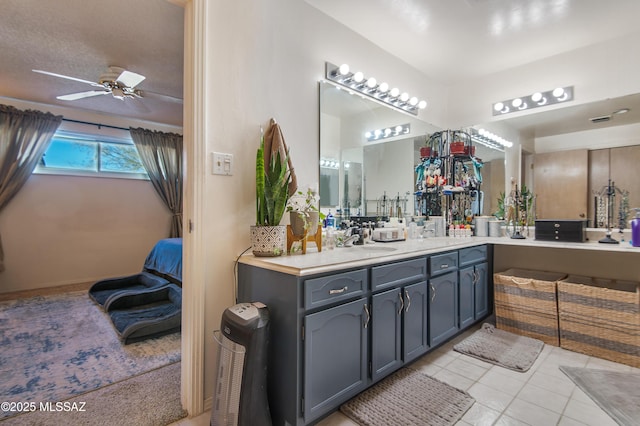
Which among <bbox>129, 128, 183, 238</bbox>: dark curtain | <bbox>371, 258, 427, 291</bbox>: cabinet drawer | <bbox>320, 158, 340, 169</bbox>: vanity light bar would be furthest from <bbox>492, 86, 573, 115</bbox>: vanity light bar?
<bbox>129, 128, 183, 238</bbox>: dark curtain

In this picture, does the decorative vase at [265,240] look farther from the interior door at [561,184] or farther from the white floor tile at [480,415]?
the interior door at [561,184]

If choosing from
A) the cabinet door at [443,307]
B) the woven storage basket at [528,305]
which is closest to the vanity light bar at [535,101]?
the woven storage basket at [528,305]

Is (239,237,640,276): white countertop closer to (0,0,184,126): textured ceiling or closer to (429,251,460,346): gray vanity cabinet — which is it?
(429,251,460,346): gray vanity cabinet

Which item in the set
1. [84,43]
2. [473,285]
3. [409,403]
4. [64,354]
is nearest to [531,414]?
[409,403]

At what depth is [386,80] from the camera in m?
2.86

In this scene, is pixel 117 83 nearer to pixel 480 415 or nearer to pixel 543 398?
pixel 480 415

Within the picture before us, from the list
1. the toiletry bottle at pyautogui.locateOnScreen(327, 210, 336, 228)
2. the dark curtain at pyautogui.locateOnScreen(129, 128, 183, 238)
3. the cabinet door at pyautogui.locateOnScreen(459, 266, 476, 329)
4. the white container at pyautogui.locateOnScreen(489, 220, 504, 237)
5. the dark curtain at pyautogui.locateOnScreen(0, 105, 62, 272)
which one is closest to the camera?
the toiletry bottle at pyautogui.locateOnScreen(327, 210, 336, 228)

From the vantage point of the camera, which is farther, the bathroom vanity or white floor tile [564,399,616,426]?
white floor tile [564,399,616,426]

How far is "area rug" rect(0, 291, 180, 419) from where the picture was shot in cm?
182

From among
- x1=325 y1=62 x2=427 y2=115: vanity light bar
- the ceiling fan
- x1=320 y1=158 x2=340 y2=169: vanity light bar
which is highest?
the ceiling fan

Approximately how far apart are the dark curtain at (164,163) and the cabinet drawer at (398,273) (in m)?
4.36

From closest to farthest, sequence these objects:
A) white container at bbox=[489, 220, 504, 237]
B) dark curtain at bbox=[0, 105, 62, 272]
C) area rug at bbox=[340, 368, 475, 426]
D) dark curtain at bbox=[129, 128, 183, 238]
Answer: area rug at bbox=[340, 368, 475, 426] → white container at bbox=[489, 220, 504, 237] → dark curtain at bbox=[0, 105, 62, 272] → dark curtain at bbox=[129, 128, 183, 238]

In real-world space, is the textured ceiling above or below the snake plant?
above

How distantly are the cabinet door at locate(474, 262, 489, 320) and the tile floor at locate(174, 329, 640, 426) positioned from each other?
0.50 meters
